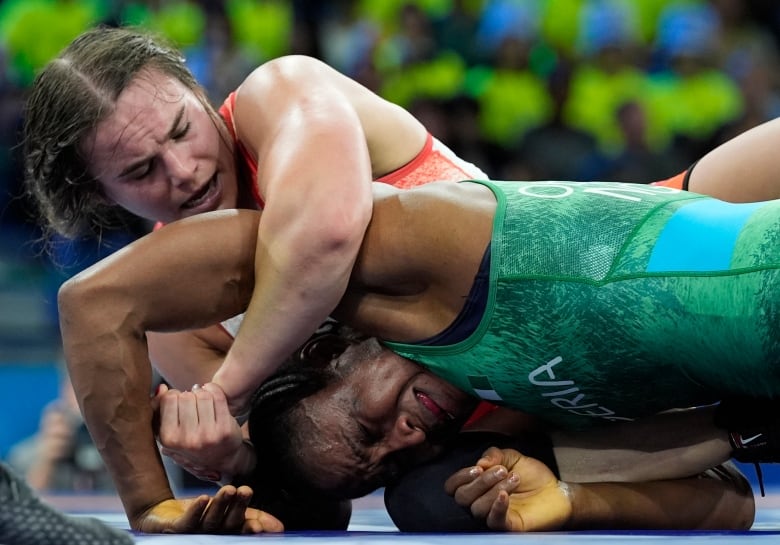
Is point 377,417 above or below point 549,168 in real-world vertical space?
above

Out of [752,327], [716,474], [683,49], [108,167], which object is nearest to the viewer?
[752,327]

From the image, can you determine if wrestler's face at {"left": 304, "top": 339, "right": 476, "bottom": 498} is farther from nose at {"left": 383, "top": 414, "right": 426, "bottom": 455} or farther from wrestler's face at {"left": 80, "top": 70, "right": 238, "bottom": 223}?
wrestler's face at {"left": 80, "top": 70, "right": 238, "bottom": 223}

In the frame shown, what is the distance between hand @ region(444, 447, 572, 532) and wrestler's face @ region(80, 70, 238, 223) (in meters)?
0.83

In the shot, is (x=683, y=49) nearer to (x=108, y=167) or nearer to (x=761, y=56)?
(x=761, y=56)

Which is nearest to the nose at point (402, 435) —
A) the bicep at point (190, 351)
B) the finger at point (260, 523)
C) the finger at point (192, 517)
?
the finger at point (260, 523)

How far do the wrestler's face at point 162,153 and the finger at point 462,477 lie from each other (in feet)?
2.71

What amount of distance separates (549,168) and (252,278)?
13.4 feet

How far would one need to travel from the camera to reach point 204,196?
2.38 meters

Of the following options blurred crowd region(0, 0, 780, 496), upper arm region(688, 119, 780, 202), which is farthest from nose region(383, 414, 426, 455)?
blurred crowd region(0, 0, 780, 496)

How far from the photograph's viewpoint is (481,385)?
75.1 inches

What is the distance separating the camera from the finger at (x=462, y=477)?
1895 mm

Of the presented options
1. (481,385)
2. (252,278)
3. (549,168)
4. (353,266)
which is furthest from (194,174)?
(549,168)

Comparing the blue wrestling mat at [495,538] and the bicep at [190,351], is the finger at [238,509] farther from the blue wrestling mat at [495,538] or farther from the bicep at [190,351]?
the bicep at [190,351]

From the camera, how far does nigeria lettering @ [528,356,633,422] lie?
6.04 ft
